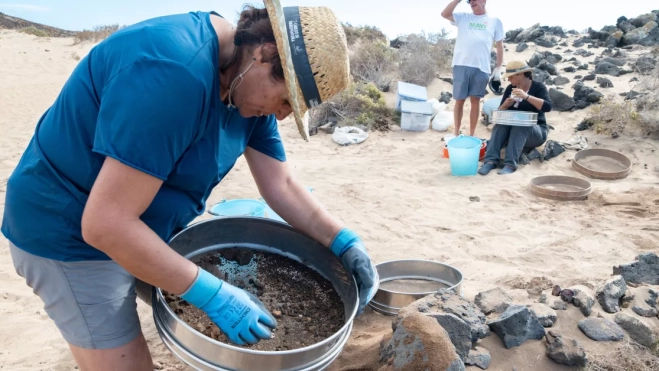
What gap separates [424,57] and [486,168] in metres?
4.64

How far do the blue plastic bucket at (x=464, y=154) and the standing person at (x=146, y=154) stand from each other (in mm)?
4088

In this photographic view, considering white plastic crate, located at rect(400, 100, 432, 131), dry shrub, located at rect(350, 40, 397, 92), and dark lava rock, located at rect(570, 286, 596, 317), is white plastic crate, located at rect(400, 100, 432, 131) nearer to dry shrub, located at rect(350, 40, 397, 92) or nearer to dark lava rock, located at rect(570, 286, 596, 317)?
dry shrub, located at rect(350, 40, 397, 92)

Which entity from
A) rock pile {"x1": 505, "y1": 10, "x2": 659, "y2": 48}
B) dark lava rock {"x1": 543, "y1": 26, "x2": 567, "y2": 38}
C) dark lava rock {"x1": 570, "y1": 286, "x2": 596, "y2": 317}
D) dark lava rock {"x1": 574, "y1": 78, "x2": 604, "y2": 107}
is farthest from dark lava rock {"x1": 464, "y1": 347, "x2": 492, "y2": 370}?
dark lava rock {"x1": 543, "y1": 26, "x2": 567, "y2": 38}

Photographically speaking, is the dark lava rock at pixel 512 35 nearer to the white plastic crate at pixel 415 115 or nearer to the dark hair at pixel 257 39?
the white plastic crate at pixel 415 115

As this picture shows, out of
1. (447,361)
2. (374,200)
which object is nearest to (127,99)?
(447,361)

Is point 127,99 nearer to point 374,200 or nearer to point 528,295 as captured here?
point 528,295

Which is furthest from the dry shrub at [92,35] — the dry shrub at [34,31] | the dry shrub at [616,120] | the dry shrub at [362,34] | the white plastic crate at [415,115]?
the dry shrub at [616,120]

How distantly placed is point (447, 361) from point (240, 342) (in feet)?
2.42

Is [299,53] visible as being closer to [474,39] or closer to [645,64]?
[474,39]

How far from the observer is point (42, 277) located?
1.60 meters

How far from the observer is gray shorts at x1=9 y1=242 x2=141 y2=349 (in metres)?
1.58

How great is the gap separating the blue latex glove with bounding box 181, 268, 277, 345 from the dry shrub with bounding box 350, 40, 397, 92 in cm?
792

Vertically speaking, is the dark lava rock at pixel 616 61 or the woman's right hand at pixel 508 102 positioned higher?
the woman's right hand at pixel 508 102

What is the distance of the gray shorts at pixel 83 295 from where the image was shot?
5.20 feet
